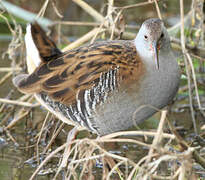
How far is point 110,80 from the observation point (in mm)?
3299

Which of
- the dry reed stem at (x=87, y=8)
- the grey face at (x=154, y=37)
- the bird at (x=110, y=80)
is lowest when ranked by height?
the bird at (x=110, y=80)

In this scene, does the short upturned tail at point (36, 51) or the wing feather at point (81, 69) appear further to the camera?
the short upturned tail at point (36, 51)

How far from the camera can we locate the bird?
3.24 meters

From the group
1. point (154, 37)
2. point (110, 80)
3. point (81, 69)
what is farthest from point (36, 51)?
point (154, 37)

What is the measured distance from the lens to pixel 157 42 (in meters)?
3.20

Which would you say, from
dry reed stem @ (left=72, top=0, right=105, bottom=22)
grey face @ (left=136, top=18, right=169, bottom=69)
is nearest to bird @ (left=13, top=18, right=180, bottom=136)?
grey face @ (left=136, top=18, right=169, bottom=69)

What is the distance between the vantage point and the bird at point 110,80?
324 cm

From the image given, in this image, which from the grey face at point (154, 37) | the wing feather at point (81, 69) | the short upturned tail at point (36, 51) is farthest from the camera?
the short upturned tail at point (36, 51)

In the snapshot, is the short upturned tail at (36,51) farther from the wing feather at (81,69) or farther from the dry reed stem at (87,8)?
the dry reed stem at (87,8)

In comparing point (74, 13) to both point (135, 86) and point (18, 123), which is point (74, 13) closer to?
point (18, 123)

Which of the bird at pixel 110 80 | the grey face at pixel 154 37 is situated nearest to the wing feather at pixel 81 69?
the bird at pixel 110 80

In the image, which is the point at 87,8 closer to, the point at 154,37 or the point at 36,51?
the point at 36,51

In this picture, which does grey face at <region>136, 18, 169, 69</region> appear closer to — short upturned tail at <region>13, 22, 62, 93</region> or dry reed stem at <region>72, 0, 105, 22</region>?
short upturned tail at <region>13, 22, 62, 93</region>

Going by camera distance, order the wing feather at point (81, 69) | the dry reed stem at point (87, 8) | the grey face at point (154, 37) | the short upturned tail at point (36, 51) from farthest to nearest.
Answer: the dry reed stem at point (87, 8) → the short upturned tail at point (36, 51) → the wing feather at point (81, 69) → the grey face at point (154, 37)
